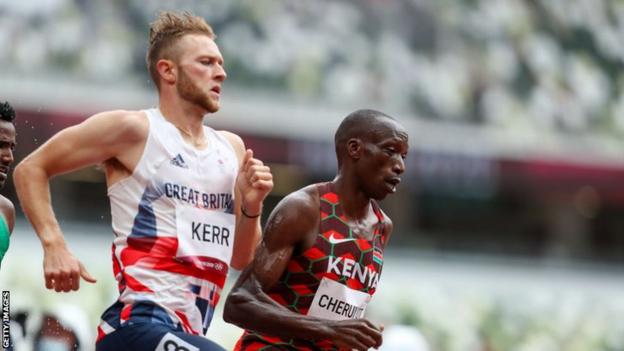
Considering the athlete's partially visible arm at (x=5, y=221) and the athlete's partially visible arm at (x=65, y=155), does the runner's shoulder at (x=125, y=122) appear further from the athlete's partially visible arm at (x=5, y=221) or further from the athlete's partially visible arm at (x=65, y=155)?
the athlete's partially visible arm at (x=5, y=221)

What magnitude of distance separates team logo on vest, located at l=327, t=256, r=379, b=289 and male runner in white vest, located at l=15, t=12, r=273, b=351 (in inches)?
18.0

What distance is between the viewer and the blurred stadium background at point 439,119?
1833 cm

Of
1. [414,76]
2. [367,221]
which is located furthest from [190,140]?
[414,76]

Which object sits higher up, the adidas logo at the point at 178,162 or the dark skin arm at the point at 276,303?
the adidas logo at the point at 178,162

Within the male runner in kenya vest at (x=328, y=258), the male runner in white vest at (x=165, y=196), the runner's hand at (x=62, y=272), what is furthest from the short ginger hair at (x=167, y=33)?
the runner's hand at (x=62, y=272)

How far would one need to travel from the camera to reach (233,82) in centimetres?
2014

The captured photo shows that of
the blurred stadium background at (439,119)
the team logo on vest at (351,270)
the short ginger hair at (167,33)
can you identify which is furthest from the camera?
the blurred stadium background at (439,119)

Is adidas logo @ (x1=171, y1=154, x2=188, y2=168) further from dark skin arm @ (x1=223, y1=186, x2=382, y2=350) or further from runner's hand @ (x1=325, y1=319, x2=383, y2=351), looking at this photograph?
runner's hand @ (x1=325, y1=319, x2=383, y2=351)

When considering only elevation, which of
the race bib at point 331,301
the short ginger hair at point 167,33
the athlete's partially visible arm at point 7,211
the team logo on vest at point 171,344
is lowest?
the team logo on vest at point 171,344

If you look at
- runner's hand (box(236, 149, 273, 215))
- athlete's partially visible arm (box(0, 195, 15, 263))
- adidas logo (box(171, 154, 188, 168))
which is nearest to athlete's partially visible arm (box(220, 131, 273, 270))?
runner's hand (box(236, 149, 273, 215))

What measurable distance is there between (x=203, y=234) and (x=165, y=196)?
241mm

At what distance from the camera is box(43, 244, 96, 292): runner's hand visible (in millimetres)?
5199

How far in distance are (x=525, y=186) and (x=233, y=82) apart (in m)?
5.76

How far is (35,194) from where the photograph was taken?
5504 mm
